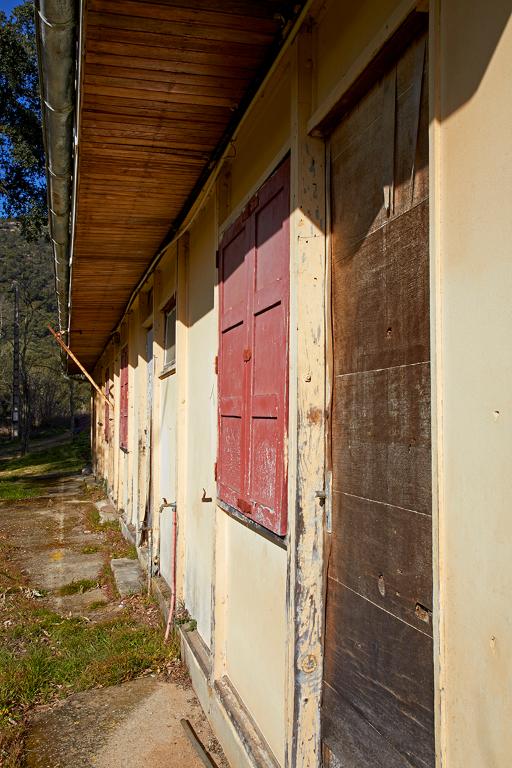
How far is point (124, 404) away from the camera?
32.0 ft

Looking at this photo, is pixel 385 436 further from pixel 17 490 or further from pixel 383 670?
pixel 17 490

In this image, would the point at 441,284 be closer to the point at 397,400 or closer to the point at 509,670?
the point at 397,400

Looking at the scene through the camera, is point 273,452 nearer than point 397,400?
No

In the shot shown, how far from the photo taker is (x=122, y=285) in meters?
6.82

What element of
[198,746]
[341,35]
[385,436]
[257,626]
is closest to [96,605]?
[198,746]

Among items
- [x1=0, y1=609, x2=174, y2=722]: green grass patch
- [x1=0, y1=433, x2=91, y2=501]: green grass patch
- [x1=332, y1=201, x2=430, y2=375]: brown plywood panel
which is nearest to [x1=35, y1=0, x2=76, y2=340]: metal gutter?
[x1=332, y1=201, x2=430, y2=375]: brown plywood panel

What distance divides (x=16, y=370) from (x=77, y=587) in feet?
71.3

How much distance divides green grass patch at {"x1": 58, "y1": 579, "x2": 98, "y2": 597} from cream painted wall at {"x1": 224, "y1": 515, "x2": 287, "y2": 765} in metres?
3.21

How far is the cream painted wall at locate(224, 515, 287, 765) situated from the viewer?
2.59 m

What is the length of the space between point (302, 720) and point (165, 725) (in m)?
1.59

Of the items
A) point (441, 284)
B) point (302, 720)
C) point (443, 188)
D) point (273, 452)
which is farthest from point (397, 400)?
point (302, 720)

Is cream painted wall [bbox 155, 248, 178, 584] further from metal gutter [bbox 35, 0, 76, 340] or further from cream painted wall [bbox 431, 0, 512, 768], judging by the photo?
cream painted wall [bbox 431, 0, 512, 768]

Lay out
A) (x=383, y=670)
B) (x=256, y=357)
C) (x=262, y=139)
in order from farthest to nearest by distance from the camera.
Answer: (x=262, y=139)
(x=256, y=357)
(x=383, y=670)

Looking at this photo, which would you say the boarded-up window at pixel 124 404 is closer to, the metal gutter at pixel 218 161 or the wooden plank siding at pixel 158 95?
the metal gutter at pixel 218 161
